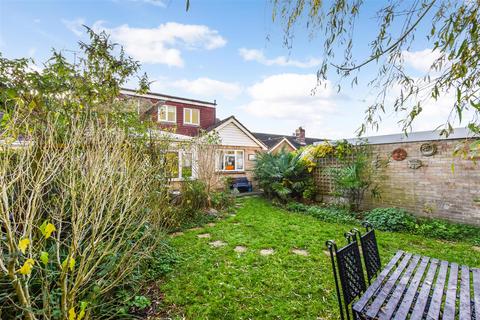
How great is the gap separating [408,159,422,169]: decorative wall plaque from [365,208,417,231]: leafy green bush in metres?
1.34

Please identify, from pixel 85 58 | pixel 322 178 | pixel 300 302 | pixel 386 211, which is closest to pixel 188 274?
pixel 300 302

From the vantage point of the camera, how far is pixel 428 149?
6375 mm

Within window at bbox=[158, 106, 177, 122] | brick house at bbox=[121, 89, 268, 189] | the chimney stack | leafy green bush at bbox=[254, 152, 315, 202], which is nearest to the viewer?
leafy green bush at bbox=[254, 152, 315, 202]

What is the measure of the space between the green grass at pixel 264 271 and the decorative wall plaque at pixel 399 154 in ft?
8.28

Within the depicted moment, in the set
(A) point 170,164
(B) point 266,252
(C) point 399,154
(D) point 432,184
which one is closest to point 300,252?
(B) point 266,252

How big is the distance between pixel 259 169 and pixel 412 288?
843 cm

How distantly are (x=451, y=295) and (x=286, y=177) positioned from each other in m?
7.61

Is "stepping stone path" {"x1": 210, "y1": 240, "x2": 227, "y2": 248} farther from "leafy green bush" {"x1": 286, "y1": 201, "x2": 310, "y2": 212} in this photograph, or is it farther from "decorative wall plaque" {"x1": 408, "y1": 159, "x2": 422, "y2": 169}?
"decorative wall plaque" {"x1": 408, "y1": 159, "x2": 422, "y2": 169}

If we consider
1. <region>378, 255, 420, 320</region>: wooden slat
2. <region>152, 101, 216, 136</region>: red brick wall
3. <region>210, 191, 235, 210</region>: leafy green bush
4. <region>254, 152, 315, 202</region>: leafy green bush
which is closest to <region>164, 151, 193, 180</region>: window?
<region>210, 191, 235, 210</region>: leafy green bush

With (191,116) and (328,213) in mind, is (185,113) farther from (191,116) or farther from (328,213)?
(328,213)

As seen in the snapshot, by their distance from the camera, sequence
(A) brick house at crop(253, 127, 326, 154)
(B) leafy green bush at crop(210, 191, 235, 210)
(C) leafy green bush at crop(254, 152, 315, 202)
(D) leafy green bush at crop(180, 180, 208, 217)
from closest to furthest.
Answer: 1. (D) leafy green bush at crop(180, 180, 208, 217)
2. (B) leafy green bush at crop(210, 191, 235, 210)
3. (C) leafy green bush at crop(254, 152, 315, 202)
4. (A) brick house at crop(253, 127, 326, 154)

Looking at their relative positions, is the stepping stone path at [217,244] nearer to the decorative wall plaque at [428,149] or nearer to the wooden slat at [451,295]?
the wooden slat at [451,295]

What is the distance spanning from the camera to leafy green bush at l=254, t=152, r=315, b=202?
9.20 m

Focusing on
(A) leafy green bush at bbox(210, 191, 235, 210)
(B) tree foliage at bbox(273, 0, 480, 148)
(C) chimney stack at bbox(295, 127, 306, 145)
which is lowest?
(A) leafy green bush at bbox(210, 191, 235, 210)
